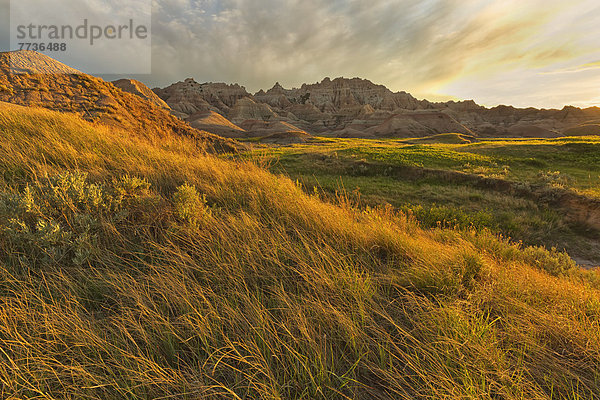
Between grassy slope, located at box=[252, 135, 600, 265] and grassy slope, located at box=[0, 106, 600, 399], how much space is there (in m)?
2.95

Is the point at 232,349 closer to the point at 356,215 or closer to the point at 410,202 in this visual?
the point at 356,215

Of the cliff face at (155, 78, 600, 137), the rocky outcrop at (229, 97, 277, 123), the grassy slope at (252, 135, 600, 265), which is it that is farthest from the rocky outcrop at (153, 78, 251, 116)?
Answer: the grassy slope at (252, 135, 600, 265)

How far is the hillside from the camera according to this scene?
10.2m

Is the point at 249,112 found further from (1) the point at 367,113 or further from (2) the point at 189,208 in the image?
(2) the point at 189,208

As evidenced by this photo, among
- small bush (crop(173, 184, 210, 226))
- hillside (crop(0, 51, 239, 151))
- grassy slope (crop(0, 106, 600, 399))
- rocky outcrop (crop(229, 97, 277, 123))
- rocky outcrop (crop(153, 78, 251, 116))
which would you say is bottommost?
grassy slope (crop(0, 106, 600, 399))

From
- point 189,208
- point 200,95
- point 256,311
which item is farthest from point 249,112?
point 256,311

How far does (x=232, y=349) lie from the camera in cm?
145

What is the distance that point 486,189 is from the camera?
10422mm

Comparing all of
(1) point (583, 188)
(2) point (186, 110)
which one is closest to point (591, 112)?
(1) point (583, 188)

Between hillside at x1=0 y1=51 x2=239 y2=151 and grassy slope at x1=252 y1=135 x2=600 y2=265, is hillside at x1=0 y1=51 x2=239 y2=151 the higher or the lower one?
the higher one

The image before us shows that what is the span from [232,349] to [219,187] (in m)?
2.72

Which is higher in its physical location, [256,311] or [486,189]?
[486,189]

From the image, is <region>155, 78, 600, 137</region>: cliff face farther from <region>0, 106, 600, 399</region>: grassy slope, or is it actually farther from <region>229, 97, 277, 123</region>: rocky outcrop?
<region>0, 106, 600, 399</region>: grassy slope

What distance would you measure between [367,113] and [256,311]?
13503cm
